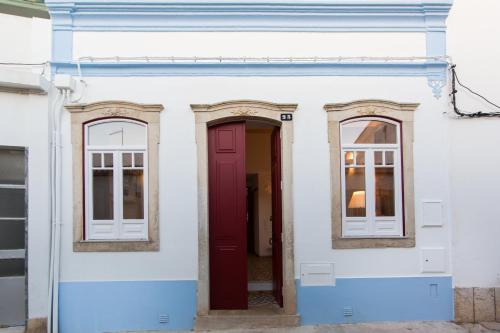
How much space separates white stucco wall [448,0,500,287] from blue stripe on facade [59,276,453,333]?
1.78 ft

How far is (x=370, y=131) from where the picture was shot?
6684mm

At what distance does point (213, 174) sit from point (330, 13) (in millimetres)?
2940

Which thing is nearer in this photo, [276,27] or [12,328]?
[12,328]

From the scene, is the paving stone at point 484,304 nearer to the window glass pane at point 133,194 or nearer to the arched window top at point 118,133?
the window glass pane at point 133,194

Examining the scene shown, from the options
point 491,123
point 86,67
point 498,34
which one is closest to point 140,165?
point 86,67

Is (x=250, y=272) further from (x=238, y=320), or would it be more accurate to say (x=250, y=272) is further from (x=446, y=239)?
(x=446, y=239)

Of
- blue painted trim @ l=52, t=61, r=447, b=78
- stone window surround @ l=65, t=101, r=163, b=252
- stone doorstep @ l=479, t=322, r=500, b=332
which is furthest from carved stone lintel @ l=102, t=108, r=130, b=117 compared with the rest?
stone doorstep @ l=479, t=322, r=500, b=332

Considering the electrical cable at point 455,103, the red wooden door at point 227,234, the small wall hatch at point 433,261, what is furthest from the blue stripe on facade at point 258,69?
the small wall hatch at point 433,261

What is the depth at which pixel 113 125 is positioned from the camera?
21.4 ft

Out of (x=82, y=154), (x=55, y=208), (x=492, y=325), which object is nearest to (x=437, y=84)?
(x=492, y=325)

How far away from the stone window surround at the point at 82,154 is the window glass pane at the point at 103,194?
196 millimetres

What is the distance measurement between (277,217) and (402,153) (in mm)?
2077

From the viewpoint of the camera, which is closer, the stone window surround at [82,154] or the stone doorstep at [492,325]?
the stone doorstep at [492,325]

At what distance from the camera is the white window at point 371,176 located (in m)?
6.62
